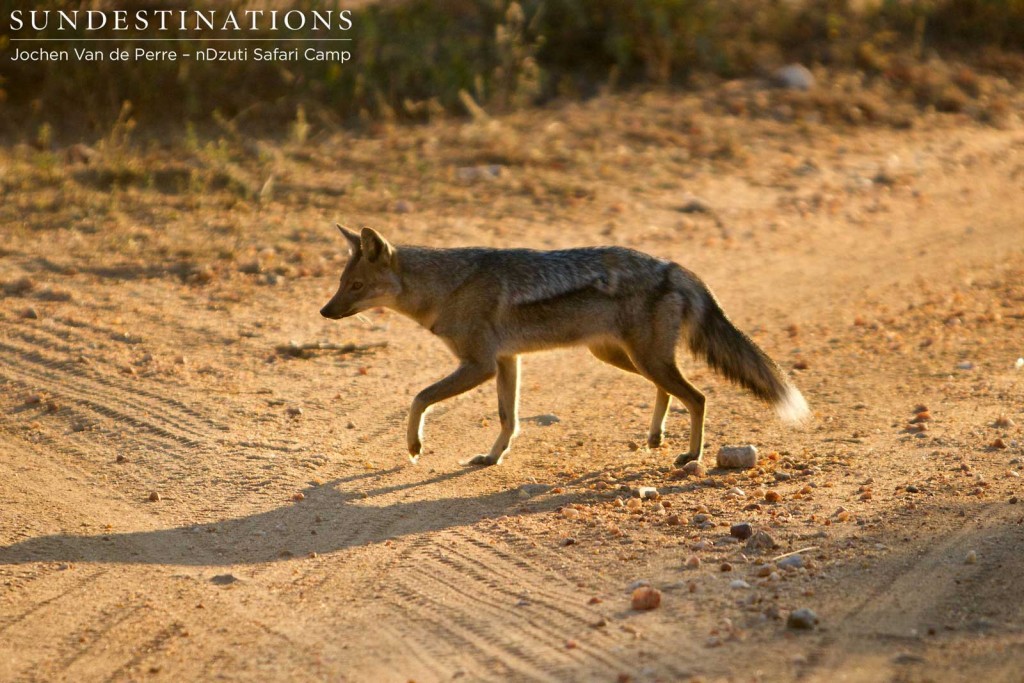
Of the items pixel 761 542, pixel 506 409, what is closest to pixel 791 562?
pixel 761 542

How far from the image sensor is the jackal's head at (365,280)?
807cm

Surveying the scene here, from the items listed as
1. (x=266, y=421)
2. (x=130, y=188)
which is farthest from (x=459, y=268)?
(x=130, y=188)

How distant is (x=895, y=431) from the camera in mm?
8117

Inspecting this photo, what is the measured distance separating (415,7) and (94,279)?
9.28m

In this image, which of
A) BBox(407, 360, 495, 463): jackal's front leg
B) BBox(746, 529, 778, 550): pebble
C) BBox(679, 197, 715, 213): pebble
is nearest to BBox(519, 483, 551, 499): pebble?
BBox(407, 360, 495, 463): jackal's front leg

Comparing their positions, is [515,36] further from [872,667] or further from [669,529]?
[872,667]

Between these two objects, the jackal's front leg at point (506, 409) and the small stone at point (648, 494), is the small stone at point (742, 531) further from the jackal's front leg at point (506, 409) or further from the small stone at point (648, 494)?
the jackal's front leg at point (506, 409)

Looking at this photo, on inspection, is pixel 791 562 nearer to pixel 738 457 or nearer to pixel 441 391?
pixel 738 457

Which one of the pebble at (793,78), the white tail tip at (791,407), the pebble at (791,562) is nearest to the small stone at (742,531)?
the pebble at (791,562)

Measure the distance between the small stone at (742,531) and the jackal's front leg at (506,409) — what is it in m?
2.01

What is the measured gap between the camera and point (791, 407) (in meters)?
7.79

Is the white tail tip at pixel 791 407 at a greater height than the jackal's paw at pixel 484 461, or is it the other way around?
the white tail tip at pixel 791 407

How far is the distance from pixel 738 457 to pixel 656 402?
2.73ft

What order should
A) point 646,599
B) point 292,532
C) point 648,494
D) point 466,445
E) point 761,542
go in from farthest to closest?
point 466,445
point 648,494
point 292,532
point 761,542
point 646,599
